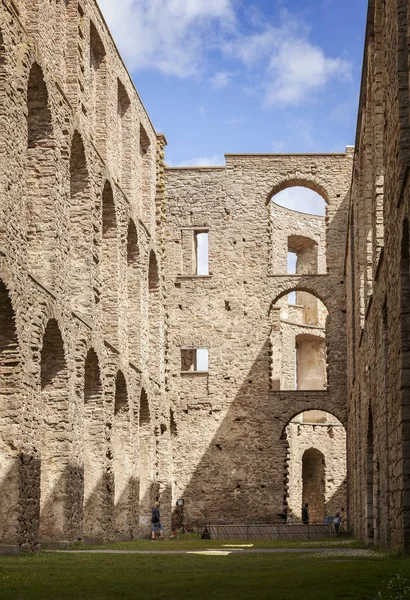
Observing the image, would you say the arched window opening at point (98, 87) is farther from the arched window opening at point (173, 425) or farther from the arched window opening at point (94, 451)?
the arched window opening at point (173, 425)

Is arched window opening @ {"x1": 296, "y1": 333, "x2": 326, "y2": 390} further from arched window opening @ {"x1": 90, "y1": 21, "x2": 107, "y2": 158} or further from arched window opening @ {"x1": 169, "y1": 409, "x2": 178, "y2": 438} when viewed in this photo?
arched window opening @ {"x1": 90, "y1": 21, "x2": 107, "y2": 158}

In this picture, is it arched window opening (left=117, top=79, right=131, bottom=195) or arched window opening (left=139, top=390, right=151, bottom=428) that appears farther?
arched window opening (left=139, top=390, right=151, bottom=428)

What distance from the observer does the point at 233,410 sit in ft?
102

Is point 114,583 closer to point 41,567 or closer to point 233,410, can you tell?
point 41,567

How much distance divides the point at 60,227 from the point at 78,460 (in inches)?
164

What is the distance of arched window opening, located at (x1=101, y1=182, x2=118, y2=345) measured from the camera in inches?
937

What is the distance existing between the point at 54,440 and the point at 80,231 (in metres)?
4.58

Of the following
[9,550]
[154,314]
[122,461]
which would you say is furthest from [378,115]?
[154,314]

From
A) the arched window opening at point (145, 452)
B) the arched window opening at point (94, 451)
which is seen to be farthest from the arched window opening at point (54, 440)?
the arched window opening at point (145, 452)

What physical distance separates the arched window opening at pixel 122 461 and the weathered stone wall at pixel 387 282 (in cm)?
573

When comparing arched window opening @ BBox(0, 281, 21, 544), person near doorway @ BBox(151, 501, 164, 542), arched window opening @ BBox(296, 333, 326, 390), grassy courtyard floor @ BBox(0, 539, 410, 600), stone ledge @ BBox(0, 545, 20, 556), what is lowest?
person near doorway @ BBox(151, 501, 164, 542)

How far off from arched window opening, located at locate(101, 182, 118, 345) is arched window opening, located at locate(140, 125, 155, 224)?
4253 millimetres

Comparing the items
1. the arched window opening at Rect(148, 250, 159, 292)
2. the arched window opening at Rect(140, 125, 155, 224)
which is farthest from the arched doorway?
the arched window opening at Rect(140, 125, 155, 224)

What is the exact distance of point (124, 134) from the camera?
27.0 m
